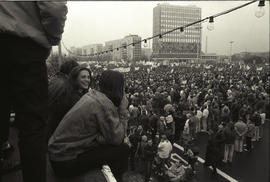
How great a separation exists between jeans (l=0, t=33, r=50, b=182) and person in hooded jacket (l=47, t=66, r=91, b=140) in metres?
0.99

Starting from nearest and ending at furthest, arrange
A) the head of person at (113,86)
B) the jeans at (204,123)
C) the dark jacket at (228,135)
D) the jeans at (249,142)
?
the head of person at (113,86) < the dark jacket at (228,135) < the jeans at (249,142) < the jeans at (204,123)

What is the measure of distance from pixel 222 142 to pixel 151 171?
2.65m

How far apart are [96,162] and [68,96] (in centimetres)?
86

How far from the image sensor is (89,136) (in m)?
1.90

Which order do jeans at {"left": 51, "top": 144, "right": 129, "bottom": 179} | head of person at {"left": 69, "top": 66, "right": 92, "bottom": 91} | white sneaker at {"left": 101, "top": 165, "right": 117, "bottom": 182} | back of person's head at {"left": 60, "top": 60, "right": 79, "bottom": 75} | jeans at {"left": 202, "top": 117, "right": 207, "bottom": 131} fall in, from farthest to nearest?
jeans at {"left": 202, "top": 117, "right": 207, "bottom": 131} < back of person's head at {"left": 60, "top": 60, "right": 79, "bottom": 75} < head of person at {"left": 69, "top": 66, "right": 92, "bottom": 91} < jeans at {"left": 51, "top": 144, "right": 129, "bottom": 179} < white sneaker at {"left": 101, "top": 165, "right": 117, "bottom": 182}

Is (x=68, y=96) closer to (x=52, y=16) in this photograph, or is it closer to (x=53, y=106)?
(x=53, y=106)

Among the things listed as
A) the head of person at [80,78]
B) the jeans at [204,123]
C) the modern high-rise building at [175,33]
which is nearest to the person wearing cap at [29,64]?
the head of person at [80,78]

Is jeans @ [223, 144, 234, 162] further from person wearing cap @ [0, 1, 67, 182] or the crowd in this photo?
person wearing cap @ [0, 1, 67, 182]

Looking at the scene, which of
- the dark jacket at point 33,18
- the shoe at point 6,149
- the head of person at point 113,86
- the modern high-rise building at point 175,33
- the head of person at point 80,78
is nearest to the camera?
the dark jacket at point 33,18

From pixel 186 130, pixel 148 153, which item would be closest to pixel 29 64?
pixel 148 153

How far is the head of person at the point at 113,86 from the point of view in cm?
197

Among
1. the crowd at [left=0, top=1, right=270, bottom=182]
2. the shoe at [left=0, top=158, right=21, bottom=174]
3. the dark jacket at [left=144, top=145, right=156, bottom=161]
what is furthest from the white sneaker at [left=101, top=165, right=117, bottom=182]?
the dark jacket at [left=144, top=145, right=156, bottom=161]

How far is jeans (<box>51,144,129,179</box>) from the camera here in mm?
1837

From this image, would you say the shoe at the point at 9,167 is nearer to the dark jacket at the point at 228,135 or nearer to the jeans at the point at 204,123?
the dark jacket at the point at 228,135
